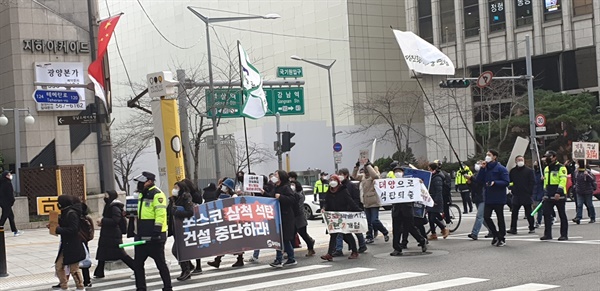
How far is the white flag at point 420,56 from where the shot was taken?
796 inches

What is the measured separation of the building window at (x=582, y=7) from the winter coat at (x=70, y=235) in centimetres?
4222

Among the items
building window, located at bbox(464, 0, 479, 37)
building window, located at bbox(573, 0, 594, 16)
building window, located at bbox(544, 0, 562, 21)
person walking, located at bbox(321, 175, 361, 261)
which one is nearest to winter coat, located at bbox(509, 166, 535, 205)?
person walking, located at bbox(321, 175, 361, 261)

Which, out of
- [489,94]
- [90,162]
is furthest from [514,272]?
[489,94]

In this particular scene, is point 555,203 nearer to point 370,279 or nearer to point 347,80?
point 370,279

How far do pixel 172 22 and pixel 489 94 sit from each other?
41.4m

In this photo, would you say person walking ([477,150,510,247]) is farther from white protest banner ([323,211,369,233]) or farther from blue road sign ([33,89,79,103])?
blue road sign ([33,89,79,103])

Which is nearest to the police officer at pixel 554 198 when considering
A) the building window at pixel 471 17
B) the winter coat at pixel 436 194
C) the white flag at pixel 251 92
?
the winter coat at pixel 436 194

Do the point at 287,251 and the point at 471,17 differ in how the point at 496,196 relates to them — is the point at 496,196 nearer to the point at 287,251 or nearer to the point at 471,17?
the point at 287,251

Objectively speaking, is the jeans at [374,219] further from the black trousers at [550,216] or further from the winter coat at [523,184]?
the black trousers at [550,216]

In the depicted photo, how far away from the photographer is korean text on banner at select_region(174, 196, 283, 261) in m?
13.3

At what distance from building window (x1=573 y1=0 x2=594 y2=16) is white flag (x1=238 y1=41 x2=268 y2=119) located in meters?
31.5

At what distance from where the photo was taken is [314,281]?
39.3ft

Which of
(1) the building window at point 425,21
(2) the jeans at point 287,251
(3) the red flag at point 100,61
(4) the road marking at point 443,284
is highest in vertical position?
(1) the building window at point 425,21

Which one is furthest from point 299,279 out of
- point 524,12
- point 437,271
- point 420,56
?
point 524,12
